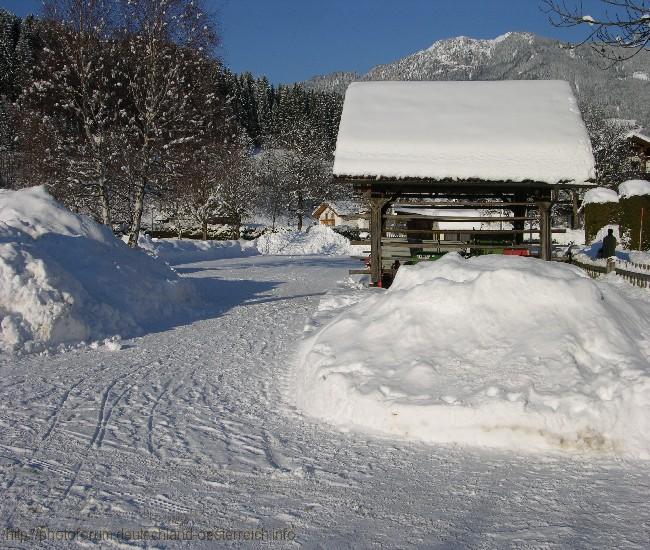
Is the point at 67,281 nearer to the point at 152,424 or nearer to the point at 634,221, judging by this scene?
the point at 152,424

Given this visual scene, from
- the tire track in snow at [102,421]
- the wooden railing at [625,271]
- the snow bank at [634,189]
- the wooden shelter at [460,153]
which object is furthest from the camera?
the snow bank at [634,189]

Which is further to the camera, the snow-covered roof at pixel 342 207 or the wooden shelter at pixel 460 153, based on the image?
the snow-covered roof at pixel 342 207

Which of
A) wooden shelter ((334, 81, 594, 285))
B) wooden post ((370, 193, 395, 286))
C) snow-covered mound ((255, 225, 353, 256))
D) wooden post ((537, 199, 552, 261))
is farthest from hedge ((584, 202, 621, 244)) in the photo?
wooden post ((370, 193, 395, 286))

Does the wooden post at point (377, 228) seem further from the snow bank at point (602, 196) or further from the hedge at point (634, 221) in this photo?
the snow bank at point (602, 196)

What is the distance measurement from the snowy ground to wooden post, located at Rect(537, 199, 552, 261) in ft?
25.7

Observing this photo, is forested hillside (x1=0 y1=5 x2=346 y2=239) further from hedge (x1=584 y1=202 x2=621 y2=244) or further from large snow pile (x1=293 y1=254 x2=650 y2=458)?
hedge (x1=584 y1=202 x2=621 y2=244)

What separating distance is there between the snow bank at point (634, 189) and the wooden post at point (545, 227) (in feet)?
57.2

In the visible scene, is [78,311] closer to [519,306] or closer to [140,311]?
[140,311]

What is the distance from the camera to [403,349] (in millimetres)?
6684

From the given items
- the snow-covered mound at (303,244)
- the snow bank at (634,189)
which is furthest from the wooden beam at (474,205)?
the snow-covered mound at (303,244)

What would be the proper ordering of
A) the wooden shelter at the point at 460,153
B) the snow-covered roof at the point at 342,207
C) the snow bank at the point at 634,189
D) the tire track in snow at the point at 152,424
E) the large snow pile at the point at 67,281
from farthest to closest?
the snow-covered roof at the point at 342,207, the snow bank at the point at 634,189, the wooden shelter at the point at 460,153, the large snow pile at the point at 67,281, the tire track in snow at the point at 152,424

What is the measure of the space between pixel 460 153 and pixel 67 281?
7812 millimetres

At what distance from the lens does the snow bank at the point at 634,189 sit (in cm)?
2772

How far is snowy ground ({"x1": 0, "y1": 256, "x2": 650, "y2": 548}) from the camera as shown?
3844 mm
